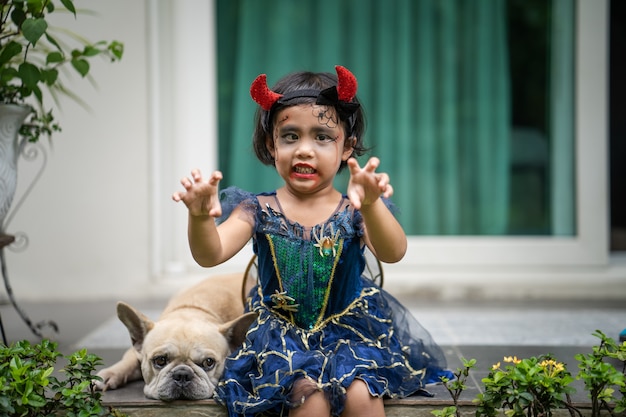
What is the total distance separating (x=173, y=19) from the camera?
16.0 ft

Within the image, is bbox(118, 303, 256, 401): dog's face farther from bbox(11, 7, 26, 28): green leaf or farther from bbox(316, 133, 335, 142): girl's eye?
bbox(11, 7, 26, 28): green leaf

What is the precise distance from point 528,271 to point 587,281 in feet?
1.17

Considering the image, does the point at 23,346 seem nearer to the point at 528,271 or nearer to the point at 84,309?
the point at 84,309

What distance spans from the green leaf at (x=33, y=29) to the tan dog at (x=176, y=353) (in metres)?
0.98

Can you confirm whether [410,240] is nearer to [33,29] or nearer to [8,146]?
[8,146]

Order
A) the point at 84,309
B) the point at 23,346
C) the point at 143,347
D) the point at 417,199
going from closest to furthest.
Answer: the point at 23,346
the point at 143,347
the point at 84,309
the point at 417,199

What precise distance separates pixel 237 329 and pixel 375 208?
702 mm

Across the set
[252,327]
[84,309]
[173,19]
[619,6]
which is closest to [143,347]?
[252,327]

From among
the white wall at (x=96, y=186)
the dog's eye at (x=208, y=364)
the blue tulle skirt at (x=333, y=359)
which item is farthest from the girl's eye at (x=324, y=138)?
the white wall at (x=96, y=186)

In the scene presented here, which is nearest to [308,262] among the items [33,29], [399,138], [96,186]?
[33,29]

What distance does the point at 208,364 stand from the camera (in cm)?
261

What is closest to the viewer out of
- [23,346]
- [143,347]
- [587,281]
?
[23,346]

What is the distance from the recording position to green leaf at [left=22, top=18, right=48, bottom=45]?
2732 mm

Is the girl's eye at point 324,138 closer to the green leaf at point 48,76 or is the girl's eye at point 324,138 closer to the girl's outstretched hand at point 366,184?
the girl's outstretched hand at point 366,184
